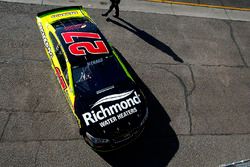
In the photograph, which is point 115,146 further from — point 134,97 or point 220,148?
point 220,148

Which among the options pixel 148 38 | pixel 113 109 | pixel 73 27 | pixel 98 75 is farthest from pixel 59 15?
pixel 113 109

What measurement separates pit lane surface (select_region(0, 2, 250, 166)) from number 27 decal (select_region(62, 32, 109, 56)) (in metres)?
1.67

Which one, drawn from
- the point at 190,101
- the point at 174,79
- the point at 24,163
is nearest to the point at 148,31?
the point at 174,79

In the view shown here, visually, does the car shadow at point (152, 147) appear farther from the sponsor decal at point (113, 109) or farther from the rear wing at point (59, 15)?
the rear wing at point (59, 15)

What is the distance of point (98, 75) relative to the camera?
714cm

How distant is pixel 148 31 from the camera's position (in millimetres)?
10656

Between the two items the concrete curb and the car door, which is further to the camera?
the concrete curb

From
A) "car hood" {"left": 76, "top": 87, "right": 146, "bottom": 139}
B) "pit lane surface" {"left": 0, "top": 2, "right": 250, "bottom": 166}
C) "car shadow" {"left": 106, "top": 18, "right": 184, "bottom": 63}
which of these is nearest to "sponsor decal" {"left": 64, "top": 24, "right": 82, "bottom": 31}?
"pit lane surface" {"left": 0, "top": 2, "right": 250, "bottom": 166}

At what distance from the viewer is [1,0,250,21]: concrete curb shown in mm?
11141

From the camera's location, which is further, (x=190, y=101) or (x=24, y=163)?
(x=190, y=101)

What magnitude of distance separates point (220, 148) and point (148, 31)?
5.26 meters

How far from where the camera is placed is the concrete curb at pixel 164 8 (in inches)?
439

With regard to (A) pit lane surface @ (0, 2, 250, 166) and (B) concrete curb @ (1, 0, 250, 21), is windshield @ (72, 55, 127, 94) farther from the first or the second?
(B) concrete curb @ (1, 0, 250, 21)

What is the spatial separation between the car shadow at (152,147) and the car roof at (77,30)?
2.43 m
